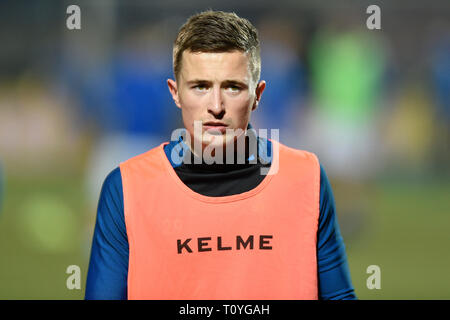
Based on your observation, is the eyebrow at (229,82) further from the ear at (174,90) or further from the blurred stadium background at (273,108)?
the blurred stadium background at (273,108)

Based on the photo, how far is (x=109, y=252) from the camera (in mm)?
1659

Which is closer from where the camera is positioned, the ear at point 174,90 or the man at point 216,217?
the man at point 216,217

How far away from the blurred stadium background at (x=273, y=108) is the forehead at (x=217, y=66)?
5.21 meters

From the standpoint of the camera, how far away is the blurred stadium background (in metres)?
8.20

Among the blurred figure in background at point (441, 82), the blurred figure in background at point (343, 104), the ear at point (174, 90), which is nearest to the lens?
the ear at point (174, 90)

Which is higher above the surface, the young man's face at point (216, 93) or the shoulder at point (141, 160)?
the young man's face at point (216, 93)

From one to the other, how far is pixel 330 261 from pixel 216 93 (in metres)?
0.65

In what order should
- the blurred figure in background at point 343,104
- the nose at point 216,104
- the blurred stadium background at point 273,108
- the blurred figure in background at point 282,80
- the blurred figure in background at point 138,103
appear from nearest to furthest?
the nose at point 216,104, the blurred stadium background at point 273,108, the blurred figure in background at point 138,103, the blurred figure in background at point 282,80, the blurred figure in background at point 343,104

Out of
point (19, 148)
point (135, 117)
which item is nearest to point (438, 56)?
point (135, 117)

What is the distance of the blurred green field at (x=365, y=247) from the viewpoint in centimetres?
528

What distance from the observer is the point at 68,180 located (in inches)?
465

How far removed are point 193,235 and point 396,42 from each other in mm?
11628

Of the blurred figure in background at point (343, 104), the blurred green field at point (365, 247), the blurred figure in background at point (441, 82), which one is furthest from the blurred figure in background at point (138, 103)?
the blurred figure in background at point (441, 82)

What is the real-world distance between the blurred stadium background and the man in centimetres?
498
